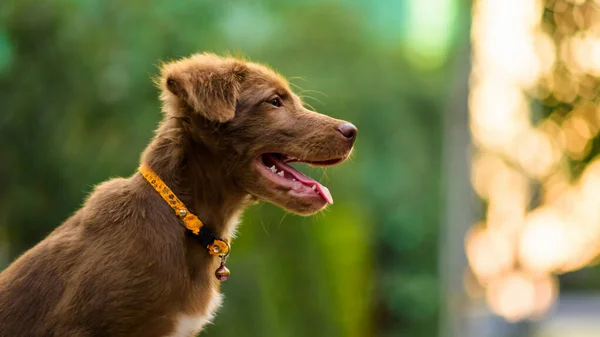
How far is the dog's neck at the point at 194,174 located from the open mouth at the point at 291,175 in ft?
0.62

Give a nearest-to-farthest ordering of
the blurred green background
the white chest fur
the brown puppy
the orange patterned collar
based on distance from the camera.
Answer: the brown puppy
the white chest fur
the orange patterned collar
the blurred green background

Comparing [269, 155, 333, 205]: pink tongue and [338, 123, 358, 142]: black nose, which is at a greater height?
[338, 123, 358, 142]: black nose

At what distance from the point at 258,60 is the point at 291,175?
832cm

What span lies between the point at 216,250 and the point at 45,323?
81cm

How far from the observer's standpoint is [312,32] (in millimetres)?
14789

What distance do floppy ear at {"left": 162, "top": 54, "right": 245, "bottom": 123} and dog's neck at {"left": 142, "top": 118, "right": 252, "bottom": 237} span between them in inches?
7.6

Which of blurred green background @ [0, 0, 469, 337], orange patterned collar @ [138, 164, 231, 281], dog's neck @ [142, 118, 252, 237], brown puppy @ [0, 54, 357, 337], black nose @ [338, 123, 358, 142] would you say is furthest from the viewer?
blurred green background @ [0, 0, 469, 337]

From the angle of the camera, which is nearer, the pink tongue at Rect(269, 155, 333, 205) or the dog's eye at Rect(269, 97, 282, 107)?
the pink tongue at Rect(269, 155, 333, 205)

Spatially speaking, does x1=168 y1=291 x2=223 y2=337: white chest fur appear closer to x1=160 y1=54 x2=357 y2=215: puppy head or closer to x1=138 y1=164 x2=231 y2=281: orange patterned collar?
x1=138 y1=164 x2=231 y2=281: orange patterned collar

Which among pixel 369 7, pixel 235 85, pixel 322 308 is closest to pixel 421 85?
pixel 369 7

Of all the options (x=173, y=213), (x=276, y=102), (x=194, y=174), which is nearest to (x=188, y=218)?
(x=173, y=213)

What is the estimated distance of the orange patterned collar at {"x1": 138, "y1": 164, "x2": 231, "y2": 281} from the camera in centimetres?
380

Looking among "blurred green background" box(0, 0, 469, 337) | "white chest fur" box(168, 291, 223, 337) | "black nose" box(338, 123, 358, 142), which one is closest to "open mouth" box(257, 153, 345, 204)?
"black nose" box(338, 123, 358, 142)

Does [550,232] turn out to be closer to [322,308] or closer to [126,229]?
[322,308]
